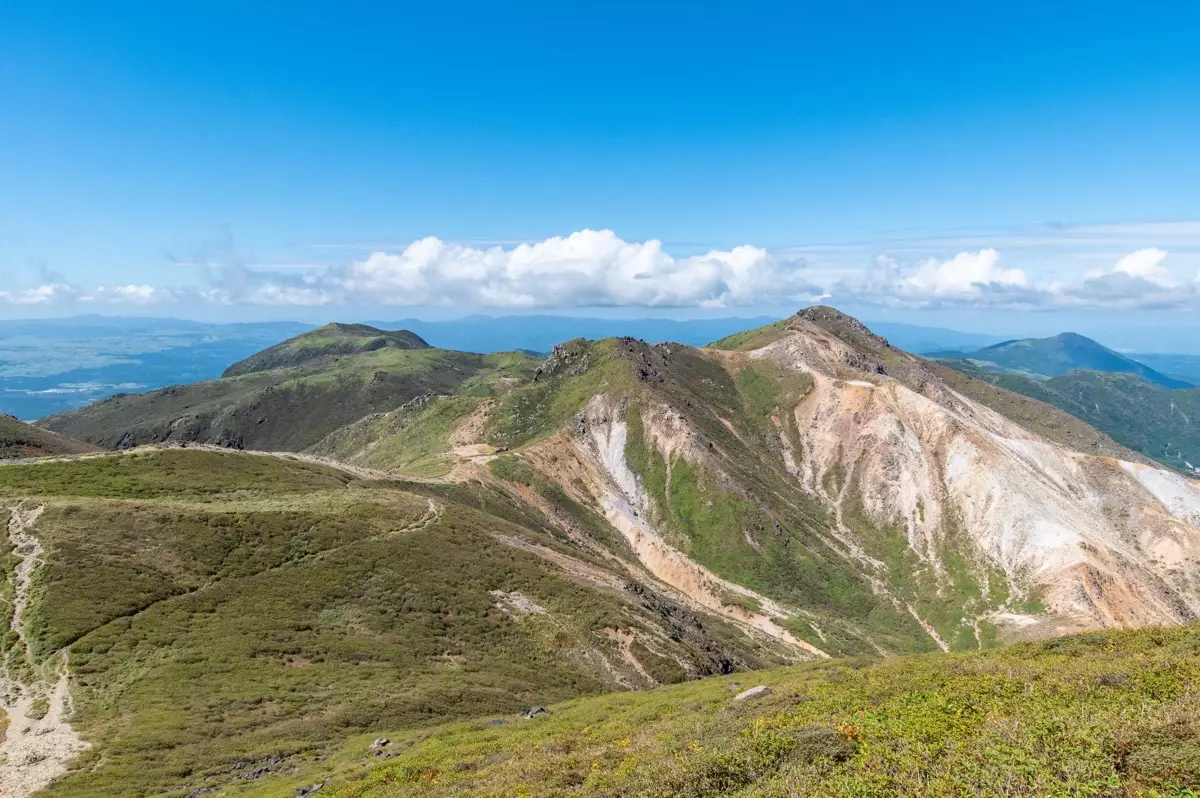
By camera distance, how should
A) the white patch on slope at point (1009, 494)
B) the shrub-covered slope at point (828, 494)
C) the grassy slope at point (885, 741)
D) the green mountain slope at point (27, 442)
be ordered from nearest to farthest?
the grassy slope at point (885, 741)
the shrub-covered slope at point (828, 494)
the white patch on slope at point (1009, 494)
the green mountain slope at point (27, 442)

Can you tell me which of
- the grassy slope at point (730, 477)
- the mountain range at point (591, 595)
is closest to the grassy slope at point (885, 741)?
the mountain range at point (591, 595)

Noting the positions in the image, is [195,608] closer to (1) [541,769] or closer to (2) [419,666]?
(2) [419,666]

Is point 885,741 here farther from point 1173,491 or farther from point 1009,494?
point 1173,491

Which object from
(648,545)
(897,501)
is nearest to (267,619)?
(648,545)

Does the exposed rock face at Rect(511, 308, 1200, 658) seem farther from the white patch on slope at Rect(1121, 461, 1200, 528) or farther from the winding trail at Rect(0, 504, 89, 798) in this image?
the winding trail at Rect(0, 504, 89, 798)

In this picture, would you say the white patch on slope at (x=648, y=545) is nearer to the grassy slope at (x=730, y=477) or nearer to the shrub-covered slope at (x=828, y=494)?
the shrub-covered slope at (x=828, y=494)

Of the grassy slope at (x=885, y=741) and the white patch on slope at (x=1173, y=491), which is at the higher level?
the grassy slope at (x=885, y=741)

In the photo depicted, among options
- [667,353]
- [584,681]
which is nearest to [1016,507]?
[667,353]

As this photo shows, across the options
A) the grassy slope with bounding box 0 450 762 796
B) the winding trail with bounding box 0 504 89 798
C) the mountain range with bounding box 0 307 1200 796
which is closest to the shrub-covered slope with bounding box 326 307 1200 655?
the mountain range with bounding box 0 307 1200 796
